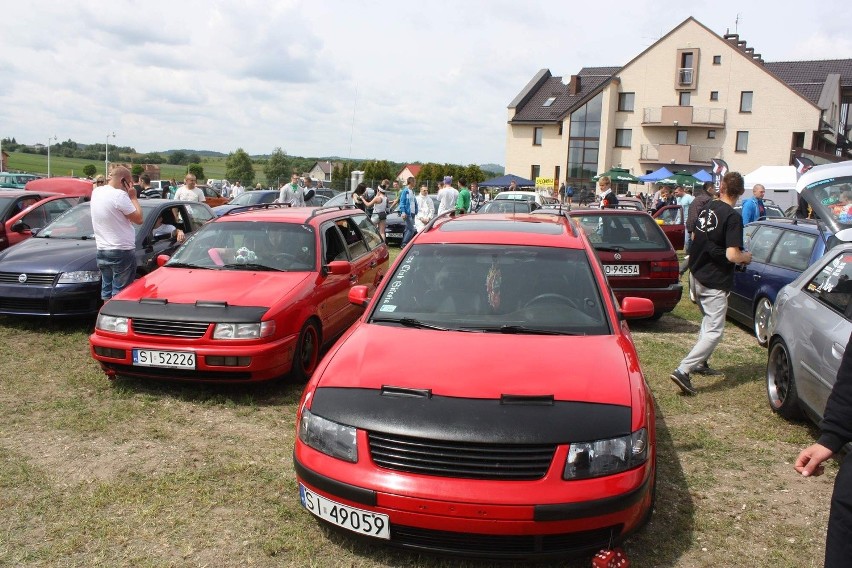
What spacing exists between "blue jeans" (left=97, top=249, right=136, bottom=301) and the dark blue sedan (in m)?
7.09

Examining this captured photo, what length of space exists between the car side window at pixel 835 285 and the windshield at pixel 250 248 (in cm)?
432

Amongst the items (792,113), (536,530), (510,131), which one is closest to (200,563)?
(536,530)

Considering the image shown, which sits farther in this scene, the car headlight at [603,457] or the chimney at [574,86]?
the chimney at [574,86]

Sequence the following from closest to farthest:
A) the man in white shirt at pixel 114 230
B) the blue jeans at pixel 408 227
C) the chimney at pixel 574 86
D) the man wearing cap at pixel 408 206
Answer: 1. the man in white shirt at pixel 114 230
2. the man wearing cap at pixel 408 206
3. the blue jeans at pixel 408 227
4. the chimney at pixel 574 86

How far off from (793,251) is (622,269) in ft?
6.49

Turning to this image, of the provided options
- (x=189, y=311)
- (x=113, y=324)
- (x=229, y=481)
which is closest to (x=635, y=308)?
(x=229, y=481)

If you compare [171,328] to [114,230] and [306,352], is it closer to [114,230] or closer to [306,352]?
[306,352]

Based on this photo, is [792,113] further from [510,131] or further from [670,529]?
[670,529]

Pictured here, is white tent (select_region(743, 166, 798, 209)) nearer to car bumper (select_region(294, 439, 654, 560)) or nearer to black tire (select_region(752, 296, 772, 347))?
black tire (select_region(752, 296, 772, 347))

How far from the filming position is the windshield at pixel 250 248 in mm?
6512

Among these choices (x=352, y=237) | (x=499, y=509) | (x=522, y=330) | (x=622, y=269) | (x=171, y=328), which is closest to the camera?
(x=499, y=509)

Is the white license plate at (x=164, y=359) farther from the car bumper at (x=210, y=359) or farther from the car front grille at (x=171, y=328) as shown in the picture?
the car front grille at (x=171, y=328)

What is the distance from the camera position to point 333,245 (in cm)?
714

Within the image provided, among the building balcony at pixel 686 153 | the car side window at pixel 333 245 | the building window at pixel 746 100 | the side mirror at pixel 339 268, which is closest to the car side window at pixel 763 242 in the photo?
the car side window at pixel 333 245
